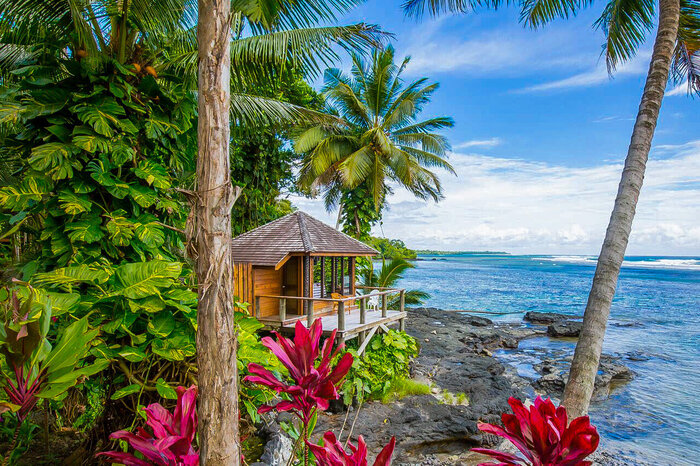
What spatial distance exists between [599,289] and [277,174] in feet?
39.9

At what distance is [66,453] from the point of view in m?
3.15

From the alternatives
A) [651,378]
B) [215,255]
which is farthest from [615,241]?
[651,378]

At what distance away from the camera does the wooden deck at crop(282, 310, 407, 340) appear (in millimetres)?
8508

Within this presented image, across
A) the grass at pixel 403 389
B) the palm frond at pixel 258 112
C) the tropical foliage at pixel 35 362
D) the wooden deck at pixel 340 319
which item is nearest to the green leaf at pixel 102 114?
the tropical foliage at pixel 35 362

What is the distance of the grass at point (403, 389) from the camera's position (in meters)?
8.48

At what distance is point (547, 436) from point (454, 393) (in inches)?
350

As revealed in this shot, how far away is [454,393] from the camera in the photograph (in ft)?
31.1

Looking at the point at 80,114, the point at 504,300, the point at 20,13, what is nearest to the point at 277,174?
the point at 20,13

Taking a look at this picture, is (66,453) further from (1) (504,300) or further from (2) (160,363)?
(1) (504,300)

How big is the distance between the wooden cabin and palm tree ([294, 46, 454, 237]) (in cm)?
455

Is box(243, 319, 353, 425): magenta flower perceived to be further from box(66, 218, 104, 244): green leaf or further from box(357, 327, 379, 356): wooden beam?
box(357, 327, 379, 356): wooden beam

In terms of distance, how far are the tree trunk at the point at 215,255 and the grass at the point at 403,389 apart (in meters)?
7.14

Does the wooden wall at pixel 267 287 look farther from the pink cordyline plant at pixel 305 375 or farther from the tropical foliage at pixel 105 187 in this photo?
the pink cordyline plant at pixel 305 375

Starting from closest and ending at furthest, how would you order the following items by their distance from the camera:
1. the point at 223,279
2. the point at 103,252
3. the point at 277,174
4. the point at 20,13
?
the point at 223,279 < the point at 103,252 < the point at 20,13 < the point at 277,174
